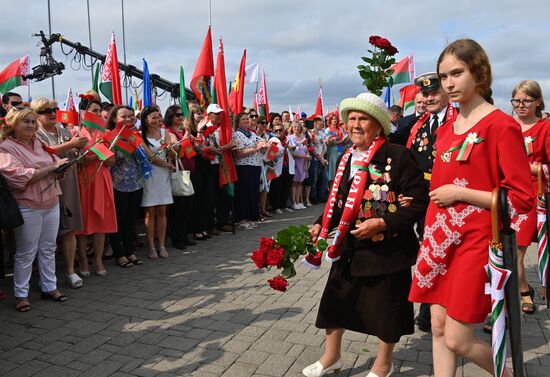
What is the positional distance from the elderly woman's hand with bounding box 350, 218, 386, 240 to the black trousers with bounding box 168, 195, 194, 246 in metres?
5.00

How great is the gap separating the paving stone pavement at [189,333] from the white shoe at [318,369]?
92 mm

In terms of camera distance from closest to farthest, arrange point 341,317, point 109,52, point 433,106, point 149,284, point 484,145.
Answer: point 484,145 < point 341,317 < point 433,106 < point 149,284 < point 109,52

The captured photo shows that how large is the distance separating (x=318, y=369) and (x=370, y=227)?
1127 millimetres

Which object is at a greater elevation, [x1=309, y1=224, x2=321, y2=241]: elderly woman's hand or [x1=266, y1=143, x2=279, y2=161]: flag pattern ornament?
[x1=266, y1=143, x2=279, y2=161]: flag pattern ornament

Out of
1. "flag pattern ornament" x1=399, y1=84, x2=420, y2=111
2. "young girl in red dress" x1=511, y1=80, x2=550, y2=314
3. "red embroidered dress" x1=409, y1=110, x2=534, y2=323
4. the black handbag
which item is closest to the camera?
"red embroidered dress" x1=409, y1=110, x2=534, y2=323

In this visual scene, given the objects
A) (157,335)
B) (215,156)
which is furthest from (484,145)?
(215,156)

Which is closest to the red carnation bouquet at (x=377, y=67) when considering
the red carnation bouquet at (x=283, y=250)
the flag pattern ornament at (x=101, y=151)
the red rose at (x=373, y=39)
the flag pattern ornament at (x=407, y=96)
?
the red rose at (x=373, y=39)

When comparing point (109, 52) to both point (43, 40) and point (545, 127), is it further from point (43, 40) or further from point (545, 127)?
point (43, 40)

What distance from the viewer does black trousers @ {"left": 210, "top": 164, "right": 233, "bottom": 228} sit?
8694 mm

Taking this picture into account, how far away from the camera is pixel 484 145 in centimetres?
237

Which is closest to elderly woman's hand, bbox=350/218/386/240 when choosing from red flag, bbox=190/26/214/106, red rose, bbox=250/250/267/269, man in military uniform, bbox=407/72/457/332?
red rose, bbox=250/250/267/269

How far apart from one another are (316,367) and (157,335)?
5.16 ft

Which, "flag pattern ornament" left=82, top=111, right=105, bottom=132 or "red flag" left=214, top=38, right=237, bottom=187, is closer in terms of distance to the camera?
"flag pattern ornament" left=82, top=111, right=105, bottom=132

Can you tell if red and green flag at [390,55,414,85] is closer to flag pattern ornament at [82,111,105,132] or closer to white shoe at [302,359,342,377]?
flag pattern ornament at [82,111,105,132]
